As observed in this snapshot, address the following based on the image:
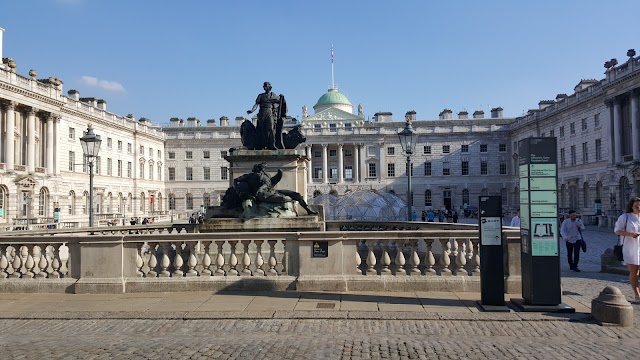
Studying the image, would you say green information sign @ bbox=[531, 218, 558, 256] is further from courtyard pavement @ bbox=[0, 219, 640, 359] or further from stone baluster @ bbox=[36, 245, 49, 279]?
stone baluster @ bbox=[36, 245, 49, 279]

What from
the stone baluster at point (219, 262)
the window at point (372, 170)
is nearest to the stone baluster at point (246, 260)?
the stone baluster at point (219, 262)

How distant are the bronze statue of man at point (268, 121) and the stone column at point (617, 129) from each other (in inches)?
1769

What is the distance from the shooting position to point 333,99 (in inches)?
4060

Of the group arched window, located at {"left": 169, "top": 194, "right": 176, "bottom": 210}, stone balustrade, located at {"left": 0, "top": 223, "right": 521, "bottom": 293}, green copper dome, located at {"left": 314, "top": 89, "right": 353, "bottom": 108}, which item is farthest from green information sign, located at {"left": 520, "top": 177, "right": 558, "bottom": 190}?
green copper dome, located at {"left": 314, "top": 89, "right": 353, "bottom": 108}

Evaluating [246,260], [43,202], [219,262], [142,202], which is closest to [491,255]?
[246,260]

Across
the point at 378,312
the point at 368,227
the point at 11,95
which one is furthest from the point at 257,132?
the point at 11,95

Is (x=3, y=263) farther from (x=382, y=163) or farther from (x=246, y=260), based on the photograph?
(x=382, y=163)

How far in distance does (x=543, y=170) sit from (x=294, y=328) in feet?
15.6

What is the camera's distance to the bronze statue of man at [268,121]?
15180 millimetres

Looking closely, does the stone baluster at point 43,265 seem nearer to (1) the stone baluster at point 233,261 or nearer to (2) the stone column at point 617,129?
(1) the stone baluster at point 233,261

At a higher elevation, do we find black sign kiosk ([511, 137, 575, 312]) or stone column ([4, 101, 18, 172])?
stone column ([4, 101, 18, 172])

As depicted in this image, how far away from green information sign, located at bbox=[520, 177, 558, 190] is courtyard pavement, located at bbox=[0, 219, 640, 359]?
204cm

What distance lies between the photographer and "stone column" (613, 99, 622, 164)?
48.5 meters

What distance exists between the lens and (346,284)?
9.40 m
